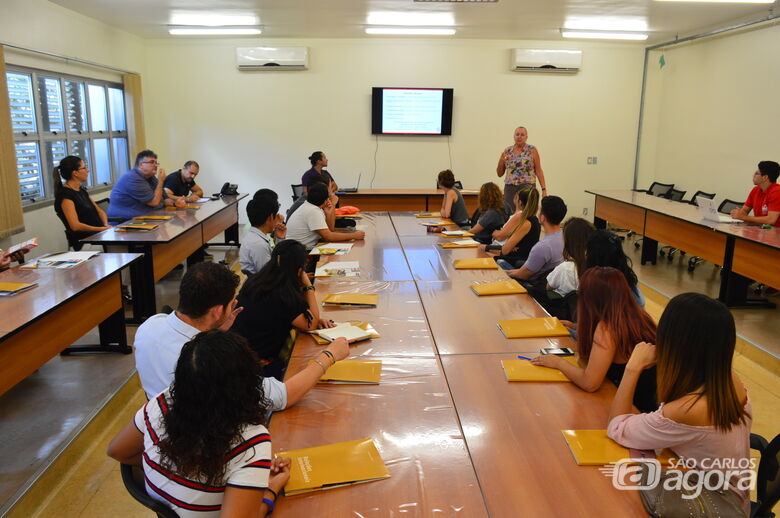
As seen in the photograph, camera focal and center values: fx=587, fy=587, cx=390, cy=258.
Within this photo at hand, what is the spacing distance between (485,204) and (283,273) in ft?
10.3

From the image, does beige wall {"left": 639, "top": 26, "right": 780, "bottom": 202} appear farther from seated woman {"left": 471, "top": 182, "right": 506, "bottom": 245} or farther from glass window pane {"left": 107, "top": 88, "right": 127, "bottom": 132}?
glass window pane {"left": 107, "top": 88, "right": 127, "bottom": 132}

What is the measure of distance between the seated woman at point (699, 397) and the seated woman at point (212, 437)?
3.52 ft

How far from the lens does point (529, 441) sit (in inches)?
70.1

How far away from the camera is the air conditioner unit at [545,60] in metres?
8.83

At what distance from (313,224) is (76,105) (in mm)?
4181

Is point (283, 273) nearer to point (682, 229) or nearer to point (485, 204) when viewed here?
point (485, 204)

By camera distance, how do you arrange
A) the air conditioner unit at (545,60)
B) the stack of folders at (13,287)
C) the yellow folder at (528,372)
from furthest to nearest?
1. the air conditioner unit at (545,60)
2. the stack of folders at (13,287)
3. the yellow folder at (528,372)

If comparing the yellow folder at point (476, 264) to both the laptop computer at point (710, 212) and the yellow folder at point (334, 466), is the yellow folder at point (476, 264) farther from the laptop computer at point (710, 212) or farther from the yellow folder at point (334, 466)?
the laptop computer at point (710, 212)

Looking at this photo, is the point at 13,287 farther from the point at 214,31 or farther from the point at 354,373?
the point at 214,31

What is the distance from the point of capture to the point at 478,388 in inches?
84.0

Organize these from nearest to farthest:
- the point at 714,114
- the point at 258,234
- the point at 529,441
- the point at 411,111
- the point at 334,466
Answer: the point at 334,466 → the point at 529,441 → the point at 258,234 → the point at 714,114 → the point at 411,111

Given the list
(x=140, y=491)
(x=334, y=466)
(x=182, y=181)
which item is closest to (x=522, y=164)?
(x=182, y=181)

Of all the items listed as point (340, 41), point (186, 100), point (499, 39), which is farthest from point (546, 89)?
point (186, 100)

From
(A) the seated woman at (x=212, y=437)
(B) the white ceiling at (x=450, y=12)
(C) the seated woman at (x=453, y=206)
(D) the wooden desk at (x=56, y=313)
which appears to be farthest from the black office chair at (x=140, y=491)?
(B) the white ceiling at (x=450, y=12)
